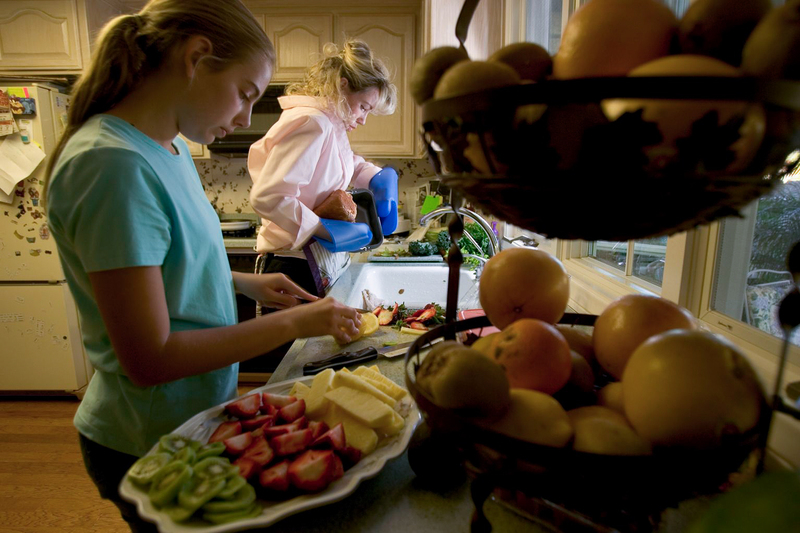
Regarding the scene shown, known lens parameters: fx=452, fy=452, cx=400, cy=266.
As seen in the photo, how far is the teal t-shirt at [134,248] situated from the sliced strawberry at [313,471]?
34cm

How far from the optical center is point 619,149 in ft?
0.79

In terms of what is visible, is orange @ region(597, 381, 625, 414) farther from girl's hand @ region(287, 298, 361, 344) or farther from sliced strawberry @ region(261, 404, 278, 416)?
girl's hand @ region(287, 298, 361, 344)

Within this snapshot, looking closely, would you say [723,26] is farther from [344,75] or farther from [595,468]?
[344,75]

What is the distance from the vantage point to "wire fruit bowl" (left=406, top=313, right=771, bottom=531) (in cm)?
25

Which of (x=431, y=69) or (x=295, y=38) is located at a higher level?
(x=295, y=38)

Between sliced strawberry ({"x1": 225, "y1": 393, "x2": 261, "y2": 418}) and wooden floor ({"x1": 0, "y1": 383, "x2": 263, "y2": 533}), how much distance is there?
168 cm

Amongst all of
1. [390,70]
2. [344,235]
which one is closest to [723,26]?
[344,235]

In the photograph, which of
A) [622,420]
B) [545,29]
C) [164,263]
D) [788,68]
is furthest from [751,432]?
[545,29]

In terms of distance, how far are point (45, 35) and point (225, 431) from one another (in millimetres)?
3317

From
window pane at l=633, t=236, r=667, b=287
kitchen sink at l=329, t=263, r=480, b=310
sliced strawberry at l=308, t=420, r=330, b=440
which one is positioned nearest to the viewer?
sliced strawberry at l=308, t=420, r=330, b=440

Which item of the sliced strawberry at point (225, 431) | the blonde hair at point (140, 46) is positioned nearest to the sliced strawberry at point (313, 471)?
the sliced strawberry at point (225, 431)

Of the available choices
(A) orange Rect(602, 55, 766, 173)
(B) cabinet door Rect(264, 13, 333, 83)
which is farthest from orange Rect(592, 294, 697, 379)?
(B) cabinet door Rect(264, 13, 333, 83)

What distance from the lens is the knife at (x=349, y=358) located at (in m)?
0.87

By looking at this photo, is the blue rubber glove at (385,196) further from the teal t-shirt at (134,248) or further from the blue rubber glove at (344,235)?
the teal t-shirt at (134,248)
